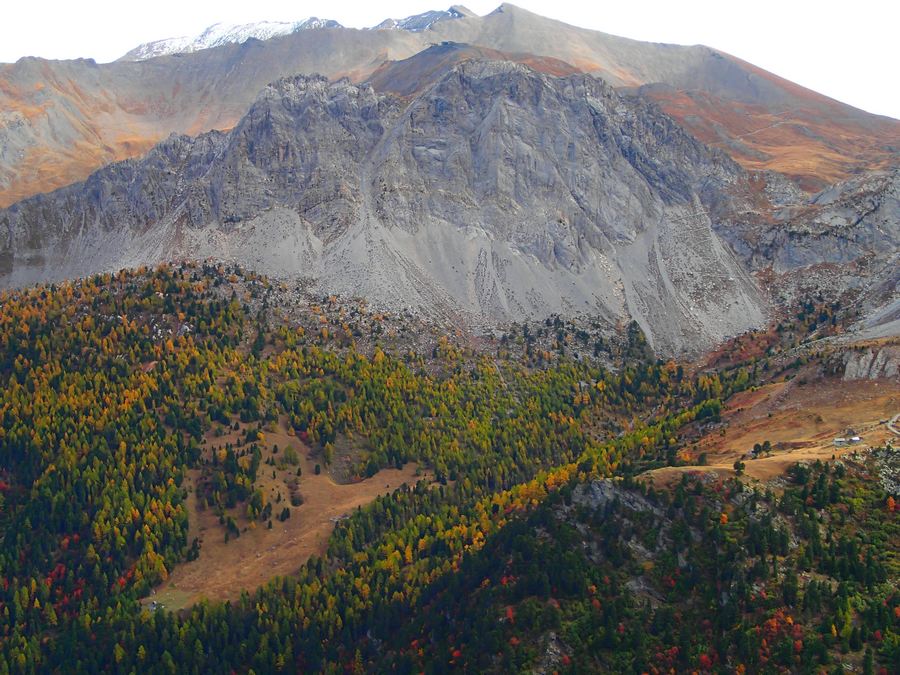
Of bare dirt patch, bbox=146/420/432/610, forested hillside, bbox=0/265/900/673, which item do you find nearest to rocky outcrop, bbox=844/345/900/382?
forested hillside, bbox=0/265/900/673

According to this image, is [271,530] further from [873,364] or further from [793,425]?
[873,364]

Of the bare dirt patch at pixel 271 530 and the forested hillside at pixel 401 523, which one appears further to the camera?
the bare dirt patch at pixel 271 530

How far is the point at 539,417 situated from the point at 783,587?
95.3m

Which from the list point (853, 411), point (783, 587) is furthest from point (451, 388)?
point (783, 587)

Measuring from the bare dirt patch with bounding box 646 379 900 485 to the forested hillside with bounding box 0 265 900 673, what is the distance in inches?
206

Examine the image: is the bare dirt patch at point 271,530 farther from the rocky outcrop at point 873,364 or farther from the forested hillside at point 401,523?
the rocky outcrop at point 873,364

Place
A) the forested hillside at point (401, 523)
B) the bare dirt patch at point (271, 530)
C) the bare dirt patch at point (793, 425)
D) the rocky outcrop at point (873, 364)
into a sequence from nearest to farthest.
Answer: the forested hillside at point (401, 523) < the bare dirt patch at point (793, 425) < the bare dirt patch at point (271, 530) < the rocky outcrop at point (873, 364)

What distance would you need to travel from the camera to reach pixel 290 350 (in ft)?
647

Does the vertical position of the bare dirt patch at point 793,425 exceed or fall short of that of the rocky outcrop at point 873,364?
it falls short

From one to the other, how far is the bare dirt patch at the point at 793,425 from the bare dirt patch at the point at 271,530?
59.8 m

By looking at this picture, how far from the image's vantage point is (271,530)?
15712 cm

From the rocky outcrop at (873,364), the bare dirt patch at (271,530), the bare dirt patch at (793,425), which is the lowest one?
the bare dirt patch at (271,530)

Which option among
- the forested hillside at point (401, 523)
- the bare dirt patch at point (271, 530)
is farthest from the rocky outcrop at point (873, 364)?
the bare dirt patch at point (271, 530)

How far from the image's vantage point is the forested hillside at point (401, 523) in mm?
99625
